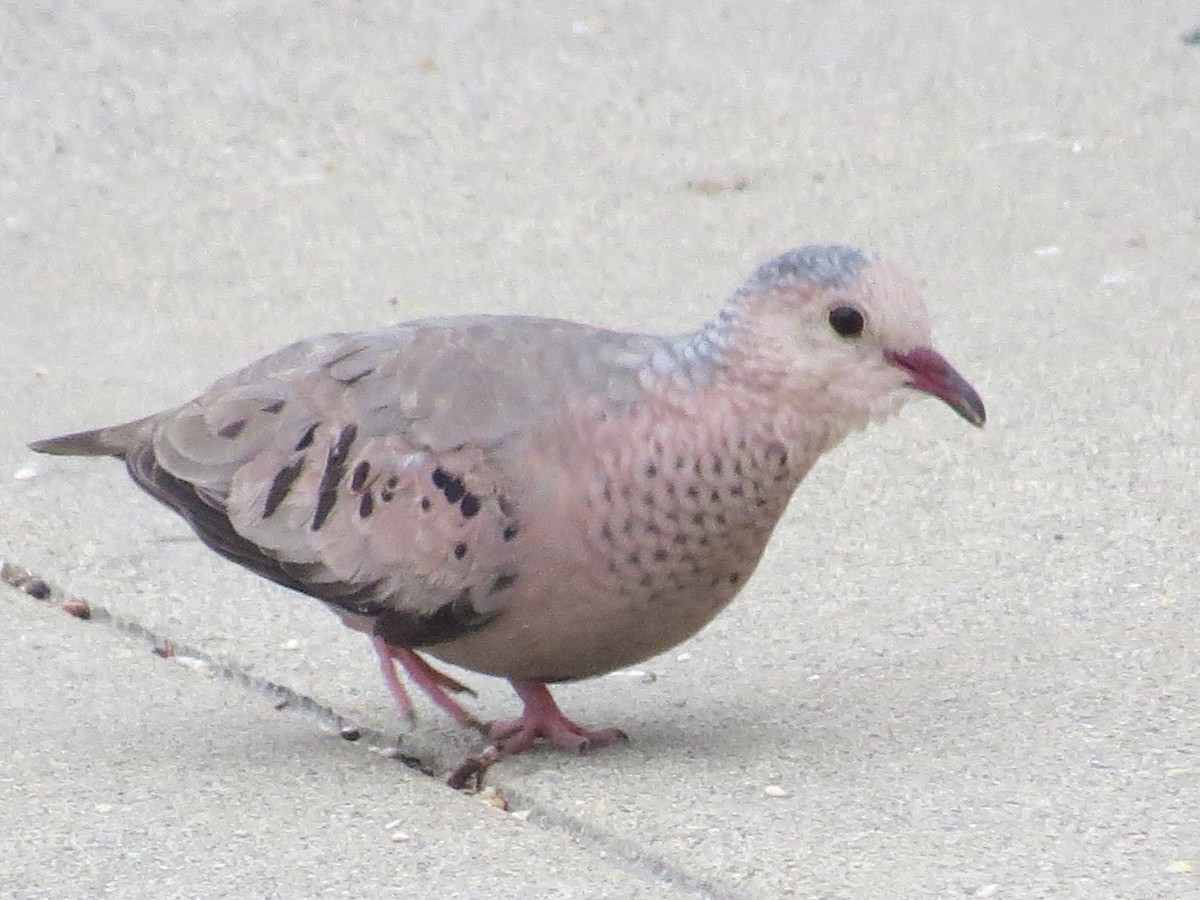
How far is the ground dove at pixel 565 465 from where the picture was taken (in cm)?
347

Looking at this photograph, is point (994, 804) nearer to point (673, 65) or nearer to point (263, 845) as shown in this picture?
point (263, 845)

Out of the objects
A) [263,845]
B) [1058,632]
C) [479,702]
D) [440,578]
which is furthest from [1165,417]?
[263,845]

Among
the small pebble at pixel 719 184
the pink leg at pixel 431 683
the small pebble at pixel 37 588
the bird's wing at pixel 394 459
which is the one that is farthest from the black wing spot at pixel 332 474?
the small pebble at pixel 719 184

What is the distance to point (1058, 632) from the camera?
13.4ft

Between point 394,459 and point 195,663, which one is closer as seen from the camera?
point 394,459

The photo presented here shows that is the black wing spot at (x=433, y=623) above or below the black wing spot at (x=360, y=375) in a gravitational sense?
below

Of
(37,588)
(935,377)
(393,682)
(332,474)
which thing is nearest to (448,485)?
(332,474)

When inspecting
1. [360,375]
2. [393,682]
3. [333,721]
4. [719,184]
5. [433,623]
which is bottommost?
[333,721]

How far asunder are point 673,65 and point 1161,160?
5.88 feet

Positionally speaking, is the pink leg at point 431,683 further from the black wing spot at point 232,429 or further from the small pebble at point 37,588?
the small pebble at point 37,588

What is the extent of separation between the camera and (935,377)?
11.3ft

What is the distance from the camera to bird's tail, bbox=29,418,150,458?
13.2 feet

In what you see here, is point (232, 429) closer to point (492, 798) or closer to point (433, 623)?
point (433, 623)

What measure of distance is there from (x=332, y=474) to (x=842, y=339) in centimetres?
85
